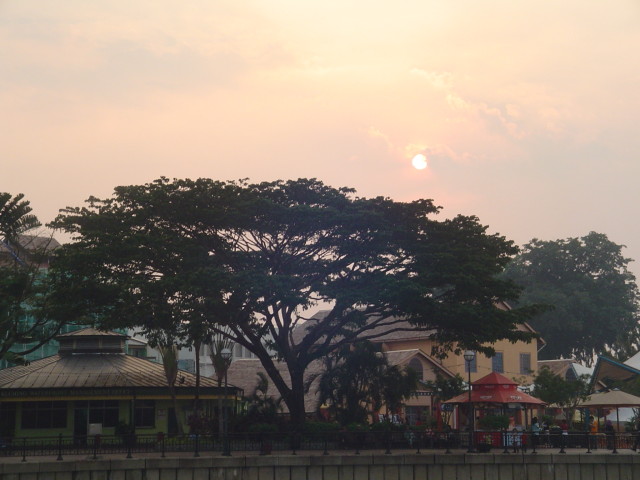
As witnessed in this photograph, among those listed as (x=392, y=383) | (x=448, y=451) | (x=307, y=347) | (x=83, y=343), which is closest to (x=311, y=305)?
(x=307, y=347)

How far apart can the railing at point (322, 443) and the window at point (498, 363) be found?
27513mm

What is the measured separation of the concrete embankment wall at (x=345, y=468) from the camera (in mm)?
29562

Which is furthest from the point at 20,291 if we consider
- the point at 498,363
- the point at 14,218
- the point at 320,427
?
the point at 498,363

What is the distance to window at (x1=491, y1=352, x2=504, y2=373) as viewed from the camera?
6544 centimetres

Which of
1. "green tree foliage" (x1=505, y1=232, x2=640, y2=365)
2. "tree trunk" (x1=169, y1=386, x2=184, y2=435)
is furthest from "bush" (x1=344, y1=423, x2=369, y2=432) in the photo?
"green tree foliage" (x1=505, y1=232, x2=640, y2=365)

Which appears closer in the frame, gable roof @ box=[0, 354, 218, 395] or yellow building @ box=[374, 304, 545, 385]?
gable roof @ box=[0, 354, 218, 395]

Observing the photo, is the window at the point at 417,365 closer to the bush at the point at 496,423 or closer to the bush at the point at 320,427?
the bush at the point at 496,423

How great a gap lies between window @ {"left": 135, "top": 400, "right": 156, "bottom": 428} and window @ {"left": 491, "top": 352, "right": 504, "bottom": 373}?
28424 millimetres

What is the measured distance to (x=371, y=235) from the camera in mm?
40125

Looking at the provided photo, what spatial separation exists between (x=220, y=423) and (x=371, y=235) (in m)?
11.3

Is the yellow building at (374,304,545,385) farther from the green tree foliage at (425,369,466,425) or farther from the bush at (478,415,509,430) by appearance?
the bush at (478,415,509,430)

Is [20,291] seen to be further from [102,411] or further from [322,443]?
[322,443]

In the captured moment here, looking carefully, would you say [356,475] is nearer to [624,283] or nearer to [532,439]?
[532,439]

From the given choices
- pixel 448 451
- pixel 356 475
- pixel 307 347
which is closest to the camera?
pixel 356 475
